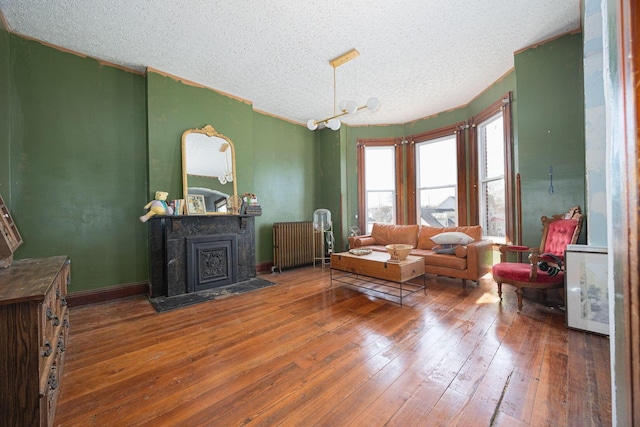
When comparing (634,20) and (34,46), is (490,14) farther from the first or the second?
(34,46)

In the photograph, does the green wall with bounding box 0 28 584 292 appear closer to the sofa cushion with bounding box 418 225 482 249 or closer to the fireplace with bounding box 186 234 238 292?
the fireplace with bounding box 186 234 238 292

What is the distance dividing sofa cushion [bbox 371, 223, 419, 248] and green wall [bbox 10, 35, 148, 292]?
374cm

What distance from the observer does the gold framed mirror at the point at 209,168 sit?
3.60 m

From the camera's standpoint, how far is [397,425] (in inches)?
48.9

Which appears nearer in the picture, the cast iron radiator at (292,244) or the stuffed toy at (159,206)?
the stuffed toy at (159,206)

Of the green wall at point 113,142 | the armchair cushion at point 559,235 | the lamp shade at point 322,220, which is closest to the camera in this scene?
the armchair cushion at point 559,235

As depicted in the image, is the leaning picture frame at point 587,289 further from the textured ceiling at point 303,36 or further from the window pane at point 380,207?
the window pane at point 380,207

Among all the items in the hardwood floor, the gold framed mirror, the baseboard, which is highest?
the gold framed mirror

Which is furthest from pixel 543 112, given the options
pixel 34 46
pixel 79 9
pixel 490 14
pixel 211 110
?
pixel 34 46

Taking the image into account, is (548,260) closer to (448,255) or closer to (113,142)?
(448,255)

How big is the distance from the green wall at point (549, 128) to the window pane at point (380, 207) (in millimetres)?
2513

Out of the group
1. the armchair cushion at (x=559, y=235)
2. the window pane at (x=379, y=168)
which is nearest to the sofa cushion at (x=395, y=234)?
the window pane at (x=379, y=168)

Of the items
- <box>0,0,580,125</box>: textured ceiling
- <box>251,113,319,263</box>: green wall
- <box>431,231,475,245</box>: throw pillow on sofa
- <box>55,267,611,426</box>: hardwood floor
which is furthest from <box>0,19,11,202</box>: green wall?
<box>431,231,475,245</box>: throw pillow on sofa

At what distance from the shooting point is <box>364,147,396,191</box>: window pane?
543 centimetres
